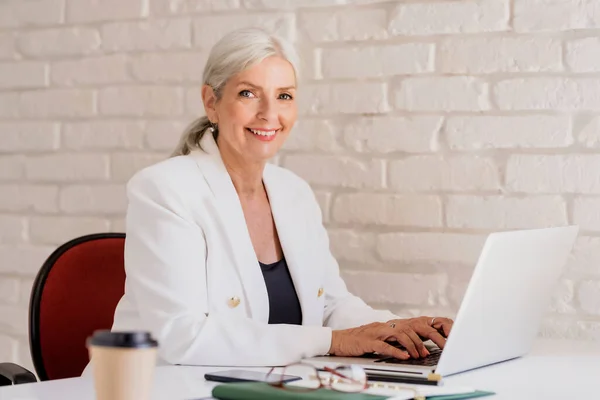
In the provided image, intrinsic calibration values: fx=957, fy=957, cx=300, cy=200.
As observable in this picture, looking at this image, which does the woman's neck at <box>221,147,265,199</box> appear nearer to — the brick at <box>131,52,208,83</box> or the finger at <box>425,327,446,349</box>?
the brick at <box>131,52,208,83</box>

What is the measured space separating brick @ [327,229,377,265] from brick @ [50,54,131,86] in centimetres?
83

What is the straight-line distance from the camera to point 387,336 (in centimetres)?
196

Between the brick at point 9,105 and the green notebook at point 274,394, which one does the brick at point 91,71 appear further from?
the green notebook at point 274,394

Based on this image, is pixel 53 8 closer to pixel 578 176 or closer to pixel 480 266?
pixel 578 176

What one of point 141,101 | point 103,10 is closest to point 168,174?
point 141,101

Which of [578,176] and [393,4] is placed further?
[393,4]

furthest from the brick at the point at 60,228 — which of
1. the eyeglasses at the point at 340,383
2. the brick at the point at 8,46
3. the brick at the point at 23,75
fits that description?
the eyeglasses at the point at 340,383

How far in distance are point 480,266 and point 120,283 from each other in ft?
3.69

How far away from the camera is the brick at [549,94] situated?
2.33m

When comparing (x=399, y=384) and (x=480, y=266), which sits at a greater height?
(x=480, y=266)

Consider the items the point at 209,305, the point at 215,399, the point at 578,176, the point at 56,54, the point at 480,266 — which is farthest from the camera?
the point at 56,54

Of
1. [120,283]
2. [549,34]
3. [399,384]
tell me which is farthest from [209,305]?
[549,34]

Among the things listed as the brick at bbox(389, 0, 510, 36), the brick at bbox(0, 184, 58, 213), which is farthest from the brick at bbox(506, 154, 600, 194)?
the brick at bbox(0, 184, 58, 213)

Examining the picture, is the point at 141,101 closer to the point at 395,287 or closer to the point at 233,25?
the point at 233,25
